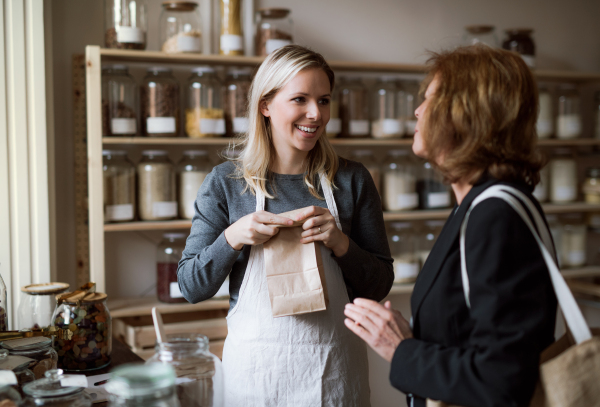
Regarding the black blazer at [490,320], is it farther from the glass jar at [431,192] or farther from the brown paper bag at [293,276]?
the glass jar at [431,192]

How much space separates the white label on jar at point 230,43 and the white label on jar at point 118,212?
768mm

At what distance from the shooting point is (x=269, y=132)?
1.45 metres

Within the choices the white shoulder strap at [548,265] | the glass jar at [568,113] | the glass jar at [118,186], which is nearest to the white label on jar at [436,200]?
the glass jar at [568,113]

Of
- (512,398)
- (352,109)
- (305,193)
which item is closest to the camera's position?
(512,398)

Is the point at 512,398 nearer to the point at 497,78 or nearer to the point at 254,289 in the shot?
the point at 497,78

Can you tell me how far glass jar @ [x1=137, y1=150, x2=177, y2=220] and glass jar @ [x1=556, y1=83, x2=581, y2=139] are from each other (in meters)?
2.01

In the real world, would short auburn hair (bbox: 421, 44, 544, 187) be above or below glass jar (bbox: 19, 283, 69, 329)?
above

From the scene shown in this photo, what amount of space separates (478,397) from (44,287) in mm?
1086

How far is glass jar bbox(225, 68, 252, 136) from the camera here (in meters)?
2.22

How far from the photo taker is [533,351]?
761 mm

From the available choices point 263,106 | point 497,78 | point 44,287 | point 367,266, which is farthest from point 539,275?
point 44,287

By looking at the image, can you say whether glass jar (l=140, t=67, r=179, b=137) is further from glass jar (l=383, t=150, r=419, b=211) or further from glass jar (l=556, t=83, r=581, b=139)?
glass jar (l=556, t=83, r=581, b=139)

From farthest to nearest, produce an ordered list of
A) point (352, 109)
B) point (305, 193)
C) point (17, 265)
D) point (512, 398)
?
1. point (352, 109)
2. point (17, 265)
3. point (305, 193)
4. point (512, 398)

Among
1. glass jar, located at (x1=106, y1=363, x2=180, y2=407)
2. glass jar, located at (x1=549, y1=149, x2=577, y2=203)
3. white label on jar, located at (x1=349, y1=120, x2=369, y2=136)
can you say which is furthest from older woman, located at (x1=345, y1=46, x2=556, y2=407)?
glass jar, located at (x1=549, y1=149, x2=577, y2=203)
